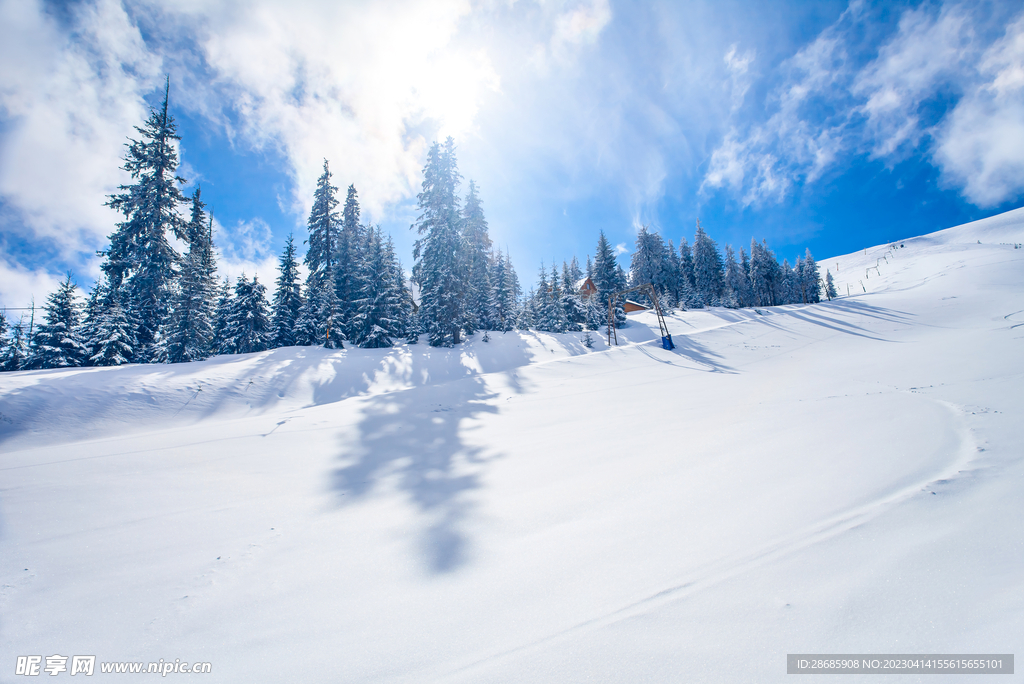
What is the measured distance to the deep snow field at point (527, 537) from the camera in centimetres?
177

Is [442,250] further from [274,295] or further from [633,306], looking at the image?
[633,306]

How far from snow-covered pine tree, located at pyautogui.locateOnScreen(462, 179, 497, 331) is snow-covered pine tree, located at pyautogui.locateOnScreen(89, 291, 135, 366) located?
16071 millimetres

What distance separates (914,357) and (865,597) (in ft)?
39.4

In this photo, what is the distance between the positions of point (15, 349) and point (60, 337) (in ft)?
22.3

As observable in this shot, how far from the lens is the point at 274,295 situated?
75.4 feet

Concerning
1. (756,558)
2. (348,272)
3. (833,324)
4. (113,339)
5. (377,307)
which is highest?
(348,272)

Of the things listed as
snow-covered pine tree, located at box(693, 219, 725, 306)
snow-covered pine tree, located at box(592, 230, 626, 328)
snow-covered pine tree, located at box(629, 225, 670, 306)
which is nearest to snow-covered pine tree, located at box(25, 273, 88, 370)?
snow-covered pine tree, located at box(592, 230, 626, 328)

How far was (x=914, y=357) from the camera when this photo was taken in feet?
30.7

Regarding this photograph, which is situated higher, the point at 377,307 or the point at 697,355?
the point at 377,307

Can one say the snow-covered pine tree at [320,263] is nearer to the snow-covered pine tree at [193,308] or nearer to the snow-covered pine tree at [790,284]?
the snow-covered pine tree at [193,308]

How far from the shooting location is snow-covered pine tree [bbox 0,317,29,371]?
63.4 feet

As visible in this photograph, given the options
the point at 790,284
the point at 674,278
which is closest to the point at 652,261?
the point at 674,278

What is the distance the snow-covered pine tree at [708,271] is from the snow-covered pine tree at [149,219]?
49.1 m

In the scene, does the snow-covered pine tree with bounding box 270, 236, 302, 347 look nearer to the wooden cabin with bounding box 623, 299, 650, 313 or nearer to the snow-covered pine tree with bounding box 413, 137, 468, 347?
the snow-covered pine tree with bounding box 413, 137, 468, 347
